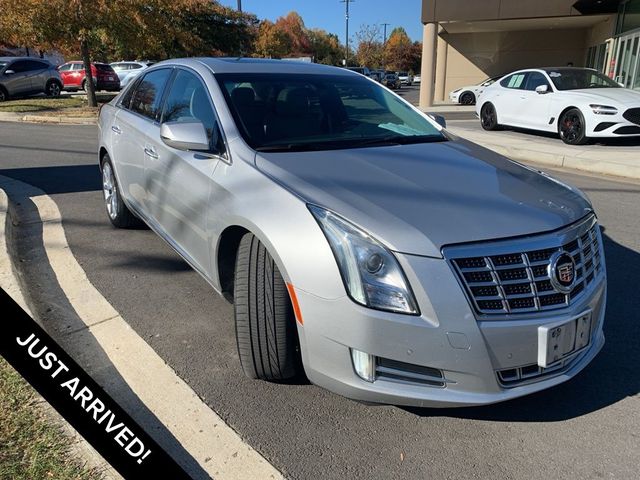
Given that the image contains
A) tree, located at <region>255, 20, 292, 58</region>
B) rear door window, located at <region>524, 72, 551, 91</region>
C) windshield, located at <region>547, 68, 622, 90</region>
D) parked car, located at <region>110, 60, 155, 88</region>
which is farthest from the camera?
tree, located at <region>255, 20, 292, 58</region>

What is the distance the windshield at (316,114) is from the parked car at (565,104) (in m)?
7.48

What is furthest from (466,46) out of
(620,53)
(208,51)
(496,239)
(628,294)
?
(496,239)

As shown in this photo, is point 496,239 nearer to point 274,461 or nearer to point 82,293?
point 274,461

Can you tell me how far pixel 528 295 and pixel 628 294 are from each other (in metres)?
2.14

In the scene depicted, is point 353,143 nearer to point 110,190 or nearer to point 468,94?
point 110,190

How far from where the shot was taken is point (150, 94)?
4.39 metres

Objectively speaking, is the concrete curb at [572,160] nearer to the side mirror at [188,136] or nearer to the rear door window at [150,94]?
the rear door window at [150,94]

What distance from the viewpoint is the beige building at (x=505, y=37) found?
66.2ft

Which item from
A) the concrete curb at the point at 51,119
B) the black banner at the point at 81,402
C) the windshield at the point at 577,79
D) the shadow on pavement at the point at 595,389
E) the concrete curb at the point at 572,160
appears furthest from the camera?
the concrete curb at the point at 51,119

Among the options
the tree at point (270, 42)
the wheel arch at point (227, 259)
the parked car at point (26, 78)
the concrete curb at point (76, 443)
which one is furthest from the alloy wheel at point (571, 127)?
the tree at point (270, 42)

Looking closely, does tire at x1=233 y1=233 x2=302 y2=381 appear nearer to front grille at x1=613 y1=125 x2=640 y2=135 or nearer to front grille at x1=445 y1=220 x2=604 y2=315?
front grille at x1=445 y1=220 x2=604 y2=315

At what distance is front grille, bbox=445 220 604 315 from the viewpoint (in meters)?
2.11

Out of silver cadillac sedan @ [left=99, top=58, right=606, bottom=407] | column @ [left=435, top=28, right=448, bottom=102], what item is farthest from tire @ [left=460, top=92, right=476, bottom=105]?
silver cadillac sedan @ [left=99, top=58, right=606, bottom=407]

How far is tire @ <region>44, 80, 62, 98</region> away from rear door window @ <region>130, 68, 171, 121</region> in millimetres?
21001
